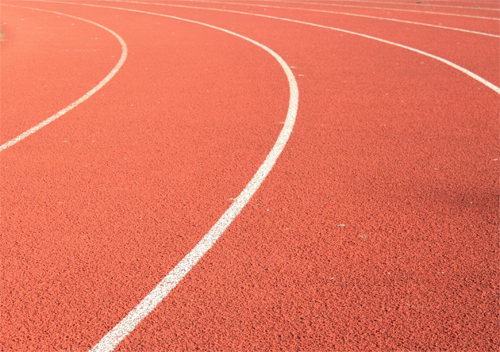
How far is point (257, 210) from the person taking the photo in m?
4.79

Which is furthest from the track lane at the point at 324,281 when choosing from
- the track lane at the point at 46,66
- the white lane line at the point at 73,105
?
the track lane at the point at 46,66

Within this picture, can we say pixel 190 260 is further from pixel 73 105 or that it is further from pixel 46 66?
pixel 46 66

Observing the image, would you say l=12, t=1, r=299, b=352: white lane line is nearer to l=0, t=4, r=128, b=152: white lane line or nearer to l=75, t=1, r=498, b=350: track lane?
l=75, t=1, r=498, b=350: track lane

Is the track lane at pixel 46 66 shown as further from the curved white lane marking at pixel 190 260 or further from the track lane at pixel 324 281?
the track lane at pixel 324 281

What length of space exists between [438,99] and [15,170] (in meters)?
5.47

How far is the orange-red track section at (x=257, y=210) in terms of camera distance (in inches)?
134

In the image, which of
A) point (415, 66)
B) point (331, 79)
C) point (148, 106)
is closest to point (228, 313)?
point (148, 106)

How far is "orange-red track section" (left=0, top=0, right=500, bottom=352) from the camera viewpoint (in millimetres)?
3398

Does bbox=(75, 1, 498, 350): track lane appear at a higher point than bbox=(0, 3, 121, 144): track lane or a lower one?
higher

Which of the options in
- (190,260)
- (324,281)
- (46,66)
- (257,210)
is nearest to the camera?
(324,281)

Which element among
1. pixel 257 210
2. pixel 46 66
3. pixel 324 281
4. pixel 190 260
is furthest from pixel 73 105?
pixel 324 281

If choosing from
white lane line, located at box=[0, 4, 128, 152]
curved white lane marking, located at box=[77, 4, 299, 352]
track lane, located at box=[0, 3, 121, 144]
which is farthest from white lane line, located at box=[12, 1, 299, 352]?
track lane, located at box=[0, 3, 121, 144]

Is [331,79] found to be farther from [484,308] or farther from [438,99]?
[484,308]

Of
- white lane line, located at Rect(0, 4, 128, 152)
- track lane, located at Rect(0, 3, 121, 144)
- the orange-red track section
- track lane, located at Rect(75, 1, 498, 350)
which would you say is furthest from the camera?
track lane, located at Rect(0, 3, 121, 144)
